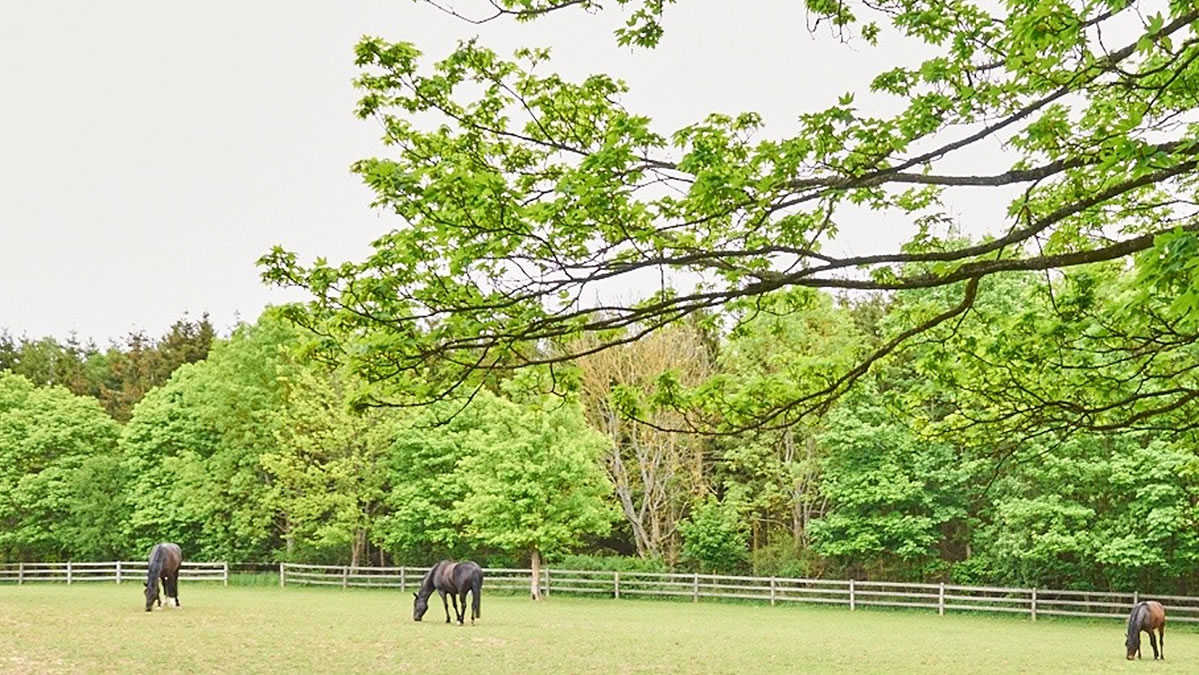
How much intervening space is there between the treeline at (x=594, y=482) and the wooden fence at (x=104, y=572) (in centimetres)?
120

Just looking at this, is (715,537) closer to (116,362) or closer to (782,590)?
(782,590)

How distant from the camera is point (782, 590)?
2959 cm

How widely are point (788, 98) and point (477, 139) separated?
5.48 feet

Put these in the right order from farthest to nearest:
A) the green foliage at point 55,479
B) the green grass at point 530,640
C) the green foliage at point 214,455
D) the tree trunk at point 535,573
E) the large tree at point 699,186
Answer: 1. the green foliage at point 55,479
2. the green foliage at point 214,455
3. the tree trunk at point 535,573
4. the green grass at point 530,640
5. the large tree at point 699,186

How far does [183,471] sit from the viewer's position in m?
37.1

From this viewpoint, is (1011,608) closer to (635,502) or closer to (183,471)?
(635,502)

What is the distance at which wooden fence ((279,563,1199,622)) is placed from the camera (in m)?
26.1

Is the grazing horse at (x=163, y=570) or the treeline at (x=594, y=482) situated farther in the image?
the treeline at (x=594, y=482)

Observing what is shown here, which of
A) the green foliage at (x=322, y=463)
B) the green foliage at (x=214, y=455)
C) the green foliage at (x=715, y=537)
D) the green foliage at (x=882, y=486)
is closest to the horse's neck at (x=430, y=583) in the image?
the green foliage at (x=882, y=486)

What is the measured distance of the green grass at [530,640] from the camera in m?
13.6

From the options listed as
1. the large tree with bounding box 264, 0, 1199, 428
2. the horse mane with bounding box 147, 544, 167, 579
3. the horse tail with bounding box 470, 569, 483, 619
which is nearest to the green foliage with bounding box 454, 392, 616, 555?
the horse tail with bounding box 470, 569, 483, 619

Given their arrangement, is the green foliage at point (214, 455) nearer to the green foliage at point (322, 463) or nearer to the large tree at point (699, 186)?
the green foliage at point (322, 463)

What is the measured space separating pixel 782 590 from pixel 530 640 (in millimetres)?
14027

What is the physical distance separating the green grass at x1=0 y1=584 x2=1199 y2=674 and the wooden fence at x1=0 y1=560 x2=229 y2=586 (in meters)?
7.41
